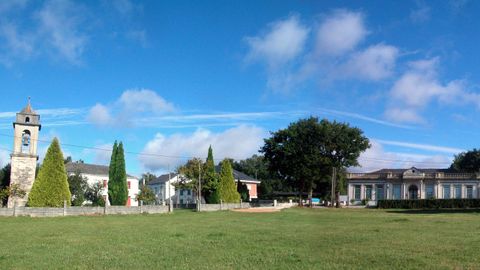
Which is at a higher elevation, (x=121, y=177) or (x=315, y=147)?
(x=315, y=147)

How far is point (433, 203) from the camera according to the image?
6612 cm

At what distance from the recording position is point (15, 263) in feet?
35.4

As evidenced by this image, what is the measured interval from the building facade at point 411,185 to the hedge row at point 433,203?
454 inches

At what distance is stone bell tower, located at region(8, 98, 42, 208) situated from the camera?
142 feet

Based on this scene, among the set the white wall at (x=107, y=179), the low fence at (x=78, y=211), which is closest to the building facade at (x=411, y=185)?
the white wall at (x=107, y=179)

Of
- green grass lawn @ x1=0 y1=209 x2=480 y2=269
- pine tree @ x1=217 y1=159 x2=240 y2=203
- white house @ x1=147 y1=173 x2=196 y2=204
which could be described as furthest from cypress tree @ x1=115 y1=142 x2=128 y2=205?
white house @ x1=147 y1=173 x2=196 y2=204

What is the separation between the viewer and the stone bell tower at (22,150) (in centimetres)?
4316

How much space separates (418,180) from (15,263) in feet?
256

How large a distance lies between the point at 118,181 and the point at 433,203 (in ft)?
132

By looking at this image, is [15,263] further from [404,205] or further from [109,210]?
[404,205]

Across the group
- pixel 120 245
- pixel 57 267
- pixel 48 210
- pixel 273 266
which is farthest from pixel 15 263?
pixel 48 210

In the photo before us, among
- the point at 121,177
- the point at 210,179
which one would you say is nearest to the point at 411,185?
the point at 210,179

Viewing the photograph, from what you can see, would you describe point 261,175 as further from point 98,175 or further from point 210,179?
point 210,179

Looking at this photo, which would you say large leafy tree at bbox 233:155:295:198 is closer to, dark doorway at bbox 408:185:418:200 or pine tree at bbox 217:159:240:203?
dark doorway at bbox 408:185:418:200
